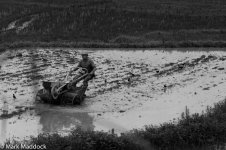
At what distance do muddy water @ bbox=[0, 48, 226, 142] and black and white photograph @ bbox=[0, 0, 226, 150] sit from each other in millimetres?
24

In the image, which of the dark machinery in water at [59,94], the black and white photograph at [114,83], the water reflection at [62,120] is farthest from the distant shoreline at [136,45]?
the water reflection at [62,120]

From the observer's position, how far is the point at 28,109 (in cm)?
1005

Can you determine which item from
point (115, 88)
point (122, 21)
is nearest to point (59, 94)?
point (115, 88)

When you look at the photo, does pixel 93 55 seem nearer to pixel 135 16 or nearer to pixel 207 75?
pixel 207 75

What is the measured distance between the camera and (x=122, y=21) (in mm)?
24094

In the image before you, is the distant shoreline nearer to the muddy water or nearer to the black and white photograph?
the black and white photograph

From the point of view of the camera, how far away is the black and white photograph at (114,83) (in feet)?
26.3

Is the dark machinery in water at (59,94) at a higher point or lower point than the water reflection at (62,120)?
higher

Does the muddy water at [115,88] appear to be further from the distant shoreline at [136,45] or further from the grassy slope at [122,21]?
the grassy slope at [122,21]

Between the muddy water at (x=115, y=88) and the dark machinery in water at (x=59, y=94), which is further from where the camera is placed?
the dark machinery in water at (x=59, y=94)

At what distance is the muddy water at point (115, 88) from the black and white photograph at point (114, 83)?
24 mm

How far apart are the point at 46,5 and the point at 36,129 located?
21599mm

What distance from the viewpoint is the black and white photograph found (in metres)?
8.01

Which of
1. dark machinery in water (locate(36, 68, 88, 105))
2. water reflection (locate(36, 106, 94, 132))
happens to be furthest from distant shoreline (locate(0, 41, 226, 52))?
water reflection (locate(36, 106, 94, 132))
